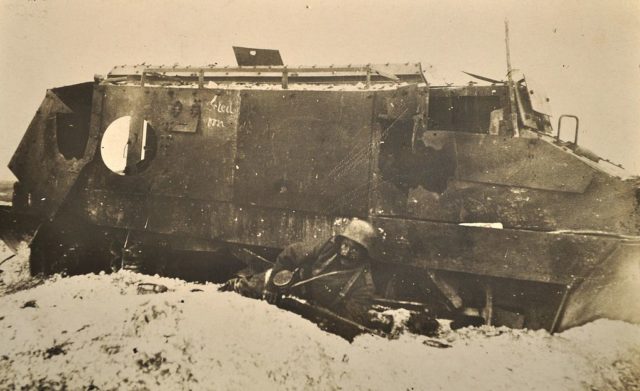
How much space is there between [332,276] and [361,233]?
1.98 ft

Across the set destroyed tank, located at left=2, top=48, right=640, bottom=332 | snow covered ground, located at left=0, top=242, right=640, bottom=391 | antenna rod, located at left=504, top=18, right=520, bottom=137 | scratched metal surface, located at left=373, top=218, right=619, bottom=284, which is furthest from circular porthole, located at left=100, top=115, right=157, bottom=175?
antenna rod, located at left=504, top=18, right=520, bottom=137

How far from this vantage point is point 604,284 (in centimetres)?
401

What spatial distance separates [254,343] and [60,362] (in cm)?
166

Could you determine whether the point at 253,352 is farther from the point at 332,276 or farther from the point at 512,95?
the point at 512,95

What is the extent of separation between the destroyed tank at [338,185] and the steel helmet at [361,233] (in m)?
0.11

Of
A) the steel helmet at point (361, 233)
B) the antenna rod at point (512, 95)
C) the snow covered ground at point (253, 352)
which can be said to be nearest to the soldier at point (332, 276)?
the steel helmet at point (361, 233)

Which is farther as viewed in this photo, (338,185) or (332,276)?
(338,185)

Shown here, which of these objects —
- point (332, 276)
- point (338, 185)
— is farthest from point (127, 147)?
point (332, 276)

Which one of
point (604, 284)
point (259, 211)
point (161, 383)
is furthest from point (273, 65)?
point (604, 284)

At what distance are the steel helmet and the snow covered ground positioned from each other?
1053 mm

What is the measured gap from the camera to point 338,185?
16.1ft

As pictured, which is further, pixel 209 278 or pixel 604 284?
pixel 209 278

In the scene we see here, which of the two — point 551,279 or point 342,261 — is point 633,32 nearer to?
point 551,279

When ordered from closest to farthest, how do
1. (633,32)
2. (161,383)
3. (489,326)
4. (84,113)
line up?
(161,383) < (633,32) < (489,326) < (84,113)
